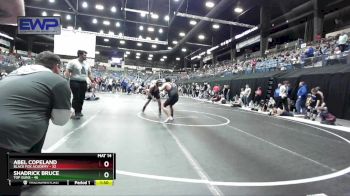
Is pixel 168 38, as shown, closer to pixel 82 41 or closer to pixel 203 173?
pixel 82 41

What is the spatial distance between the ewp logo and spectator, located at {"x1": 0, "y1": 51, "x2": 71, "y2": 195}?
322 cm

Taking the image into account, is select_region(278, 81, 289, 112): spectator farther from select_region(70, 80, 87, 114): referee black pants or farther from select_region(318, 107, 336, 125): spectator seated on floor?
select_region(70, 80, 87, 114): referee black pants

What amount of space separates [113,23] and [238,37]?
15.7 metres

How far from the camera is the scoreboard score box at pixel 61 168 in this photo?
182 centimetres

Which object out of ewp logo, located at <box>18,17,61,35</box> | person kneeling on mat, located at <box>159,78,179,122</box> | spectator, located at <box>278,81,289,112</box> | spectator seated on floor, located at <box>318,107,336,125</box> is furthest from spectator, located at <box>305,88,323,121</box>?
ewp logo, located at <box>18,17,61,35</box>

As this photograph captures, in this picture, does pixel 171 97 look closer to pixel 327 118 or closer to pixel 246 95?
pixel 327 118

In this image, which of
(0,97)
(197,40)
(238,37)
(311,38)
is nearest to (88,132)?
(0,97)

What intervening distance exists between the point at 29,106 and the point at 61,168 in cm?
65

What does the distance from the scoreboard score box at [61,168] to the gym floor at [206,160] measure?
1273mm

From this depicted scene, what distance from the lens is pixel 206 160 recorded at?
188 inches

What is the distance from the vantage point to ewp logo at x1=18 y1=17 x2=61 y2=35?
530cm

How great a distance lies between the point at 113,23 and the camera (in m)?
40.8

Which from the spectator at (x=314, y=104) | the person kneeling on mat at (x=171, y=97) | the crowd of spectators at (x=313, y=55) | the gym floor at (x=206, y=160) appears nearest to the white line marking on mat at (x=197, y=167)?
the gym floor at (x=206, y=160)

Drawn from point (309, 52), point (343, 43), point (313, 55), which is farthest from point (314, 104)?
point (309, 52)
